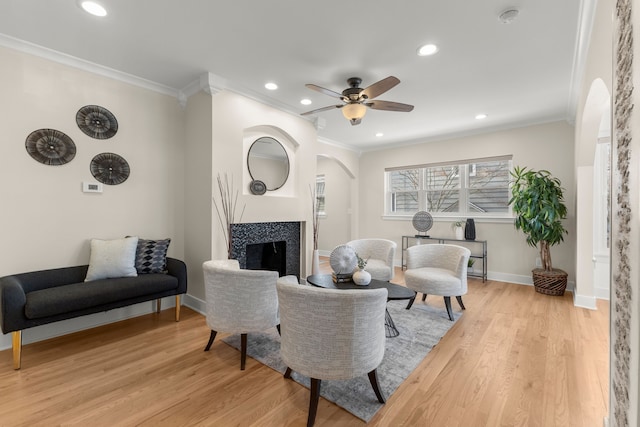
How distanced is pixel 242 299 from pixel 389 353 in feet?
4.33

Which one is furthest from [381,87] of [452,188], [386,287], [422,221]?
[452,188]

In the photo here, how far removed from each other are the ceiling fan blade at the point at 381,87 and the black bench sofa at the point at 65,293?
263 centimetres

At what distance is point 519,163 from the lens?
4.67 meters

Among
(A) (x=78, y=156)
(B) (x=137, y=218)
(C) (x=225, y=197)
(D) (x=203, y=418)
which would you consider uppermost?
(A) (x=78, y=156)

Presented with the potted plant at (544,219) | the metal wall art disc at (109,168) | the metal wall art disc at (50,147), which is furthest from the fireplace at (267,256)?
the potted plant at (544,219)

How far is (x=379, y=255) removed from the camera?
401 cm

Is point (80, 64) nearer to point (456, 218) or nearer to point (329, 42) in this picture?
point (329, 42)

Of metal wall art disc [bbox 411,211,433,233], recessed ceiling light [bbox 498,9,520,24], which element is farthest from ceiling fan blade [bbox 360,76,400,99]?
metal wall art disc [bbox 411,211,433,233]

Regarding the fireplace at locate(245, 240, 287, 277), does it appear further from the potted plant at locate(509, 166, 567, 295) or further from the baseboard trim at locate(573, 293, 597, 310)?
the baseboard trim at locate(573, 293, 597, 310)

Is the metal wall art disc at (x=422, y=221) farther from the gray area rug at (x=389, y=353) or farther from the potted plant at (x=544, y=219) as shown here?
the gray area rug at (x=389, y=353)

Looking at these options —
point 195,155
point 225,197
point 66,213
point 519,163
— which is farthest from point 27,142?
point 519,163

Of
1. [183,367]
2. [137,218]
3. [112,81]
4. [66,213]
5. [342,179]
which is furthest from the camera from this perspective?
[342,179]

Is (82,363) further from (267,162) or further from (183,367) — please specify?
(267,162)

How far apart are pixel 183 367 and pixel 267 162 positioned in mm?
2538
